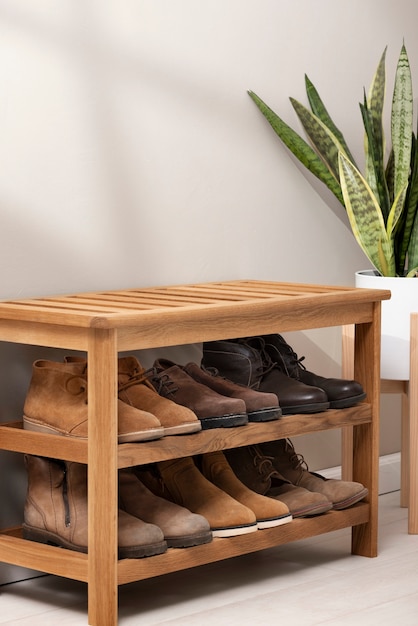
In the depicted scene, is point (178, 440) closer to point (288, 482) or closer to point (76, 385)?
point (76, 385)

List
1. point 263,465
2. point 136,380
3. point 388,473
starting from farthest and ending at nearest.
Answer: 1. point 388,473
2. point 263,465
3. point 136,380

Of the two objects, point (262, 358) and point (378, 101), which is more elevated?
point (378, 101)

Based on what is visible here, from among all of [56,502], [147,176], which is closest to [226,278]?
[147,176]

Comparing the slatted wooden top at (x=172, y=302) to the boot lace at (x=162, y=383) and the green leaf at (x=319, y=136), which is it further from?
the green leaf at (x=319, y=136)

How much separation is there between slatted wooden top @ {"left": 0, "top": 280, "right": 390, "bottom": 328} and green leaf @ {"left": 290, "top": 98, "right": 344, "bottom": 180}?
405 mm

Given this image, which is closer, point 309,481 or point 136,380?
point 136,380

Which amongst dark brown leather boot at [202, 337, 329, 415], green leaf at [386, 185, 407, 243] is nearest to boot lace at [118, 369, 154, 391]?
dark brown leather boot at [202, 337, 329, 415]

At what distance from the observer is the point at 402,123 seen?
8.83 ft

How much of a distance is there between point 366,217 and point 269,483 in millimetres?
738

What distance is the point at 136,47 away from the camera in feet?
8.00

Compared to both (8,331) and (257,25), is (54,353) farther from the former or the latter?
(257,25)

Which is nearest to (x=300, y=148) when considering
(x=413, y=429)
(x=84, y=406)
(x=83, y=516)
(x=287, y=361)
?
(x=287, y=361)

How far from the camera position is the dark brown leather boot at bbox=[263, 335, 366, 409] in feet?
7.66

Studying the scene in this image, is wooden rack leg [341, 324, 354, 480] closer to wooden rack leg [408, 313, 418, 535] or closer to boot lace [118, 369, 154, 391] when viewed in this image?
wooden rack leg [408, 313, 418, 535]
